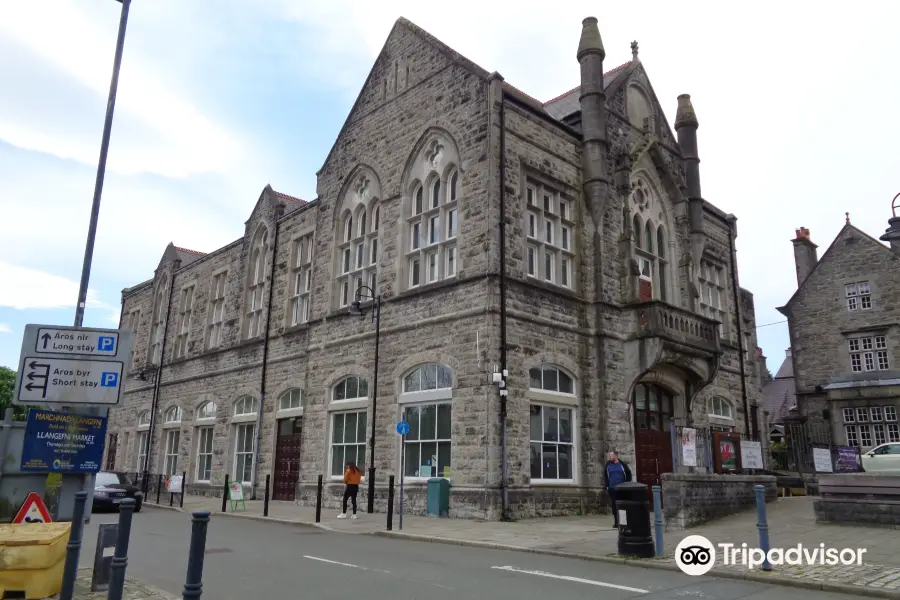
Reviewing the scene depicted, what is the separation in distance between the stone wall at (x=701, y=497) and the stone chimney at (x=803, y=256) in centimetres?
2338

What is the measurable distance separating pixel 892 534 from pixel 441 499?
9013 millimetres

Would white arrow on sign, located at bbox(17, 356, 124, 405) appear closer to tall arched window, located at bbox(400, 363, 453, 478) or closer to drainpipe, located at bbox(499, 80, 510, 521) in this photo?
drainpipe, located at bbox(499, 80, 510, 521)

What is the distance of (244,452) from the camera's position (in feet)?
83.0

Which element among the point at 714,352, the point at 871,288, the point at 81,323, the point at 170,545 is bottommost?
the point at 170,545

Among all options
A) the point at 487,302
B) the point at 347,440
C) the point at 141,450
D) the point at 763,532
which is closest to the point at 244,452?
the point at 347,440

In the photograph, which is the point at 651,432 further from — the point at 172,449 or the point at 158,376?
the point at 158,376

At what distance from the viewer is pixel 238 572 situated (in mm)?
8938

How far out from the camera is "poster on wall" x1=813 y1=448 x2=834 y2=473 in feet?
73.6

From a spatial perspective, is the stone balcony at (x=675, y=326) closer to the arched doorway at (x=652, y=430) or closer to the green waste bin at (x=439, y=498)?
the arched doorway at (x=652, y=430)

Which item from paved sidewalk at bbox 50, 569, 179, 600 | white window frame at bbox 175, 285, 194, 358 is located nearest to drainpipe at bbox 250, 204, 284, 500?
white window frame at bbox 175, 285, 194, 358

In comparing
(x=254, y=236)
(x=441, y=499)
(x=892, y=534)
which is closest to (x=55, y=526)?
(x=441, y=499)

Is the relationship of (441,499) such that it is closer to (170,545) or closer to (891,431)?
(170,545)

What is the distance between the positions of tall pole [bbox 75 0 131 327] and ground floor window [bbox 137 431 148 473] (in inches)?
1028

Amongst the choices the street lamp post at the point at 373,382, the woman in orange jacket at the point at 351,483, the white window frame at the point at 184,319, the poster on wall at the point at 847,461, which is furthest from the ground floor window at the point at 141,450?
the poster on wall at the point at 847,461
